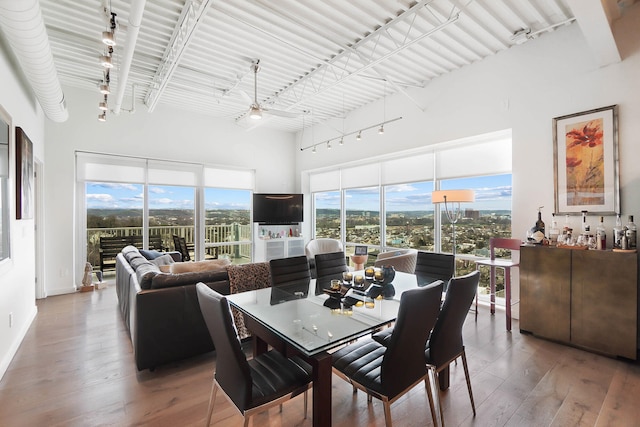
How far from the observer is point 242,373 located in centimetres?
154

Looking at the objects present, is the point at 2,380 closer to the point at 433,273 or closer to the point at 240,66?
the point at 433,273

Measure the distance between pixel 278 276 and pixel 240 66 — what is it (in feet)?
10.9

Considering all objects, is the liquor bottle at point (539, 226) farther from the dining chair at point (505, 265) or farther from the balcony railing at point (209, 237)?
the balcony railing at point (209, 237)

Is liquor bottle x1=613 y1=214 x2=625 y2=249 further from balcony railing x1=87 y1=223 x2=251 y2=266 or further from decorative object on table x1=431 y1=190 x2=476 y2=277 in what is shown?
balcony railing x1=87 y1=223 x2=251 y2=266

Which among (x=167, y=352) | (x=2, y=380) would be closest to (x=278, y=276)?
(x=167, y=352)

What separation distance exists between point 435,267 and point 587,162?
2123 millimetres

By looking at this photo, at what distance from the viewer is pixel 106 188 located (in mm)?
5863

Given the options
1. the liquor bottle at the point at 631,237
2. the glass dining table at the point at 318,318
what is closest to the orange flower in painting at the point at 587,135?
the liquor bottle at the point at 631,237

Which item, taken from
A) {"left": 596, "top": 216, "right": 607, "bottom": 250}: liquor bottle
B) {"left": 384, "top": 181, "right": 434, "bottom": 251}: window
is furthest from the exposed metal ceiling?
{"left": 596, "top": 216, "right": 607, "bottom": 250}: liquor bottle

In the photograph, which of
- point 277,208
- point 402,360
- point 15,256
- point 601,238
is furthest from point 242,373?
point 277,208

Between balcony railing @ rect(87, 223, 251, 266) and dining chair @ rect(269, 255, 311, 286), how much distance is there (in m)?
4.36

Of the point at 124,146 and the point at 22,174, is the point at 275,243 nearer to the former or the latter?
the point at 124,146

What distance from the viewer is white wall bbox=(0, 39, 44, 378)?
9.27 ft

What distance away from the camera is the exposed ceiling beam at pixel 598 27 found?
2.58 m
